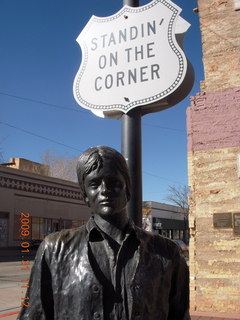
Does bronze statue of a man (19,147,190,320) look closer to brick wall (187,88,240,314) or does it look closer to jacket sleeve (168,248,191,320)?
jacket sleeve (168,248,191,320)

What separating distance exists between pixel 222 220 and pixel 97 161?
556cm

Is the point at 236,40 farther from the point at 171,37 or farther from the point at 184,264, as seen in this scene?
the point at 184,264

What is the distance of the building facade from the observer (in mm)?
6230

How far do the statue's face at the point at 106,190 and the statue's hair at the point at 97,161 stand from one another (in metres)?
0.02

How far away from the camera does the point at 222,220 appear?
639cm

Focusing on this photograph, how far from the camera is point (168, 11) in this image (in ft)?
11.2

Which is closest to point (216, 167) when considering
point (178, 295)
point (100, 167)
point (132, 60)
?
point (132, 60)

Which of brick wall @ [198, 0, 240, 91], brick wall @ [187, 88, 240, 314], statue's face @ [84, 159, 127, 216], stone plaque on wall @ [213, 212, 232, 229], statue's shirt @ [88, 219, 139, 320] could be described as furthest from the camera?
brick wall @ [198, 0, 240, 91]

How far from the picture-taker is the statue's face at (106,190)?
4.17 ft

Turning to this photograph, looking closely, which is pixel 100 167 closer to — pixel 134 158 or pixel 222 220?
pixel 134 158

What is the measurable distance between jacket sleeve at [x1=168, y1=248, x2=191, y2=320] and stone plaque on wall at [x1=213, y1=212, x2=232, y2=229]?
17.4 ft

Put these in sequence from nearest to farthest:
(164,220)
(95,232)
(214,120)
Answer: (95,232) < (214,120) < (164,220)
